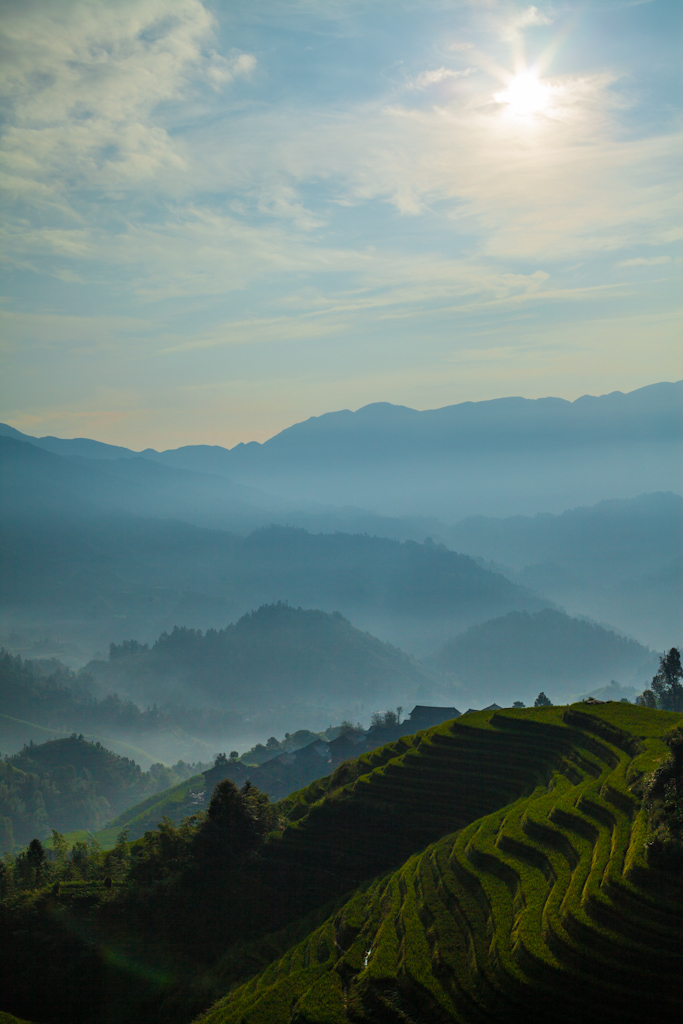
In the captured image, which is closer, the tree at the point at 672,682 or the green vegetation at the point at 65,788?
the tree at the point at 672,682

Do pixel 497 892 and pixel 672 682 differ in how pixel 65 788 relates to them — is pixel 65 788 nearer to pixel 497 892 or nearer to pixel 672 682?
pixel 672 682

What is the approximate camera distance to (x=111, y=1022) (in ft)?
112

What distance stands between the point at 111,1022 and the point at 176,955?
4.76 meters

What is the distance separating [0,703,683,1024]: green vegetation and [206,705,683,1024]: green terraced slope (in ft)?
0.29

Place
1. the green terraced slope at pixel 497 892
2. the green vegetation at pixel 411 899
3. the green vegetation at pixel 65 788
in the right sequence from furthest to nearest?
the green vegetation at pixel 65 788
the green vegetation at pixel 411 899
the green terraced slope at pixel 497 892

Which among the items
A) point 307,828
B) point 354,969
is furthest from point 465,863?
point 307,828

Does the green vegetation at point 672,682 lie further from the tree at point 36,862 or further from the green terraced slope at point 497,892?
the tree at point 36,862

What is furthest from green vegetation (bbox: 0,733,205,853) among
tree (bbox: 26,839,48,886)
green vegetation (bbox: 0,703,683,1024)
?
green vegetation (bbox: 0,703,683,1024)

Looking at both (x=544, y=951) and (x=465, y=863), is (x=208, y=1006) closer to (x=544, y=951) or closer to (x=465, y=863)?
(x=465, y=863)

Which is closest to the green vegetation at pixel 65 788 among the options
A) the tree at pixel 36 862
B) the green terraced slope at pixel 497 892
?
the tree at pixel 36 862

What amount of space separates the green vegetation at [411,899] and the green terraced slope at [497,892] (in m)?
0.09

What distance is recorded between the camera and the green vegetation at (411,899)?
2330 cm

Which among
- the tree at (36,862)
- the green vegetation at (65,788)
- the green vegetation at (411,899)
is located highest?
the green vegetation at (411,899)

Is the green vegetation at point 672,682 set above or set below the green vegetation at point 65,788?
above
